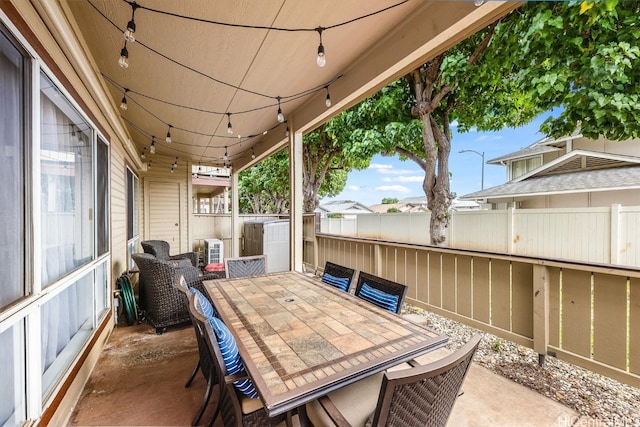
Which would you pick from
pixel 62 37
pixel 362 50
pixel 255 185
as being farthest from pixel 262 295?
pixel 255 185

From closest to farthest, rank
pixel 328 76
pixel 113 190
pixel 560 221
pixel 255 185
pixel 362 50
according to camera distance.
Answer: pixel 362 50, pixel 328 76, pixel 113 190, pixel 560 221, pixel 255 185

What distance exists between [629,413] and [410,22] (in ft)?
10.8

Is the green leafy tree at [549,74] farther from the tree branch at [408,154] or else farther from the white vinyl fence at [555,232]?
the white vinyl fence at [555,232]

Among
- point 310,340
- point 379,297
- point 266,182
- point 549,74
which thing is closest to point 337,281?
point 379,297

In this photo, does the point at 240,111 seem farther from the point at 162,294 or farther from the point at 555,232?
the point at 555,232

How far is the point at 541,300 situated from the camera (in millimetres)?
2311

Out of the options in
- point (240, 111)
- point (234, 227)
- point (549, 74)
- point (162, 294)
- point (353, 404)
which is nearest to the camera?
point (353, 404)

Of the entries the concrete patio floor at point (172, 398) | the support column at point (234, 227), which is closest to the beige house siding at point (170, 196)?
the support column at point (234, 227)

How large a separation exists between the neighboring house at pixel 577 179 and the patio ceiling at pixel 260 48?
6.32 metres

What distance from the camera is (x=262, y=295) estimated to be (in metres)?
2.24

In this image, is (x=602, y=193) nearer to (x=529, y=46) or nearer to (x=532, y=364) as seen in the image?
(x=529, y=46)

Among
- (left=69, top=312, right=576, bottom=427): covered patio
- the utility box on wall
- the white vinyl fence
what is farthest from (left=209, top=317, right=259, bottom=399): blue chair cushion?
the utility box on wall

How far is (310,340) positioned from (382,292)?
874 mm

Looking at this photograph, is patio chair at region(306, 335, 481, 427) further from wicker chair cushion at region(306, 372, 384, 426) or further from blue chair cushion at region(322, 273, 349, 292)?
blue chair cushion at region(322, 273, 349, 292)
